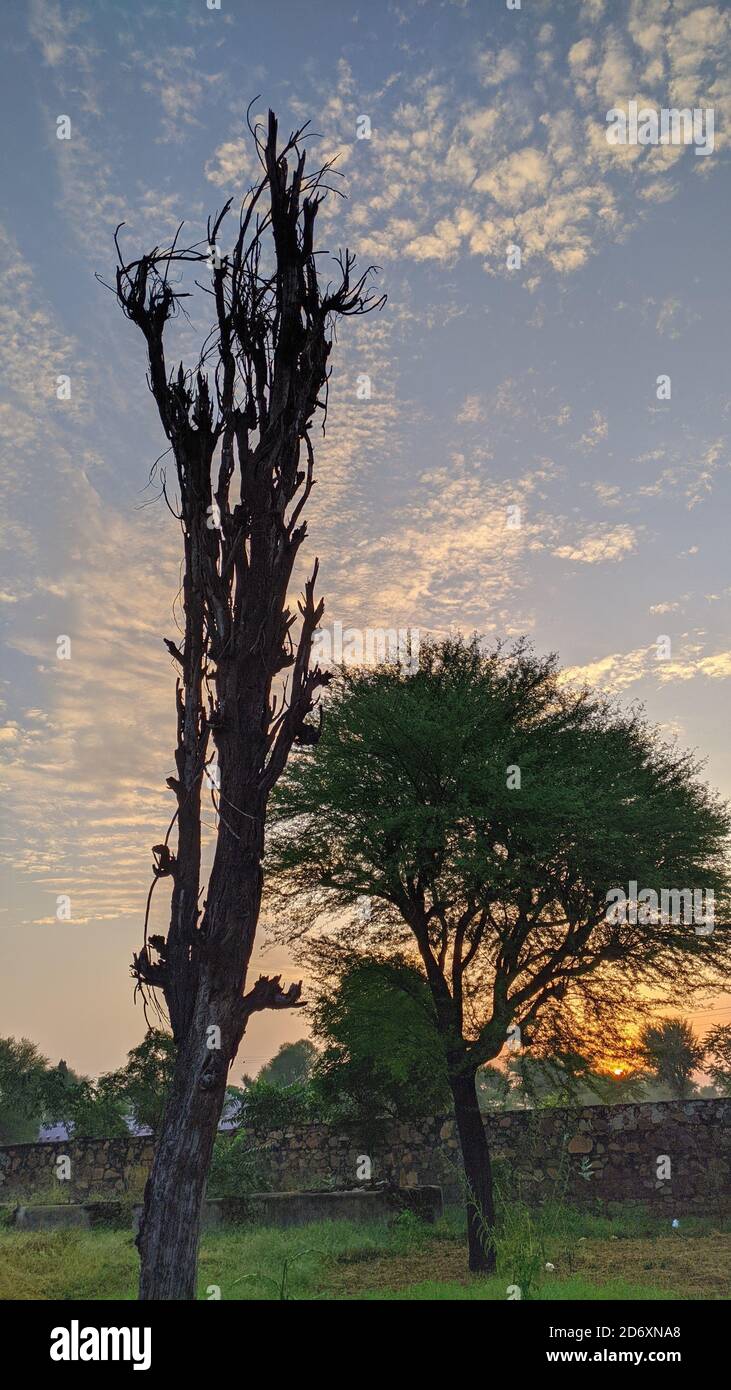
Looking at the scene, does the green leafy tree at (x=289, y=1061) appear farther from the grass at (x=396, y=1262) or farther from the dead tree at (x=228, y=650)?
the dead tree at (x=228, y=650)

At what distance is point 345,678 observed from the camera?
19.0 metres

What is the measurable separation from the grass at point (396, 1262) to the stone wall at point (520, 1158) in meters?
0.91

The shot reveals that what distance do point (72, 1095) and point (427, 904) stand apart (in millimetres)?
15310

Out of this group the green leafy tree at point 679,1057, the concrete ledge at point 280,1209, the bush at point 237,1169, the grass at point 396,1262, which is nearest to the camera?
the grass at point 396,1262

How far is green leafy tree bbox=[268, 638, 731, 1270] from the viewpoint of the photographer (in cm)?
1579

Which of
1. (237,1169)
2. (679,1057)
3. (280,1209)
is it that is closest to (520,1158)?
(280,1209)

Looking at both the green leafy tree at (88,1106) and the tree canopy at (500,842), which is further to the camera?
the green leafy tree at (88,1106)

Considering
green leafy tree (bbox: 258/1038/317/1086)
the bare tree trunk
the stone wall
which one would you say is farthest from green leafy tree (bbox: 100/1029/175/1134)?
green leafy tree (bbox: 258/1038/317/1086)

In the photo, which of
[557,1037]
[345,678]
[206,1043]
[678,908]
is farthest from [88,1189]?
[206,1043]

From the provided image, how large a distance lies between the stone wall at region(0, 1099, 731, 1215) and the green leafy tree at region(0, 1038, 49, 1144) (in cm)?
1701

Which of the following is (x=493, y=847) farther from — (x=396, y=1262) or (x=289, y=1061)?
(x=289, y=1061)

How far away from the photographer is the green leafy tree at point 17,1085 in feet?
130

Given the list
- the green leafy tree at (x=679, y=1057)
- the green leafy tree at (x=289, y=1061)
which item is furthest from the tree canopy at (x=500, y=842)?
the green leafy tree at (x=289, y=1061)
